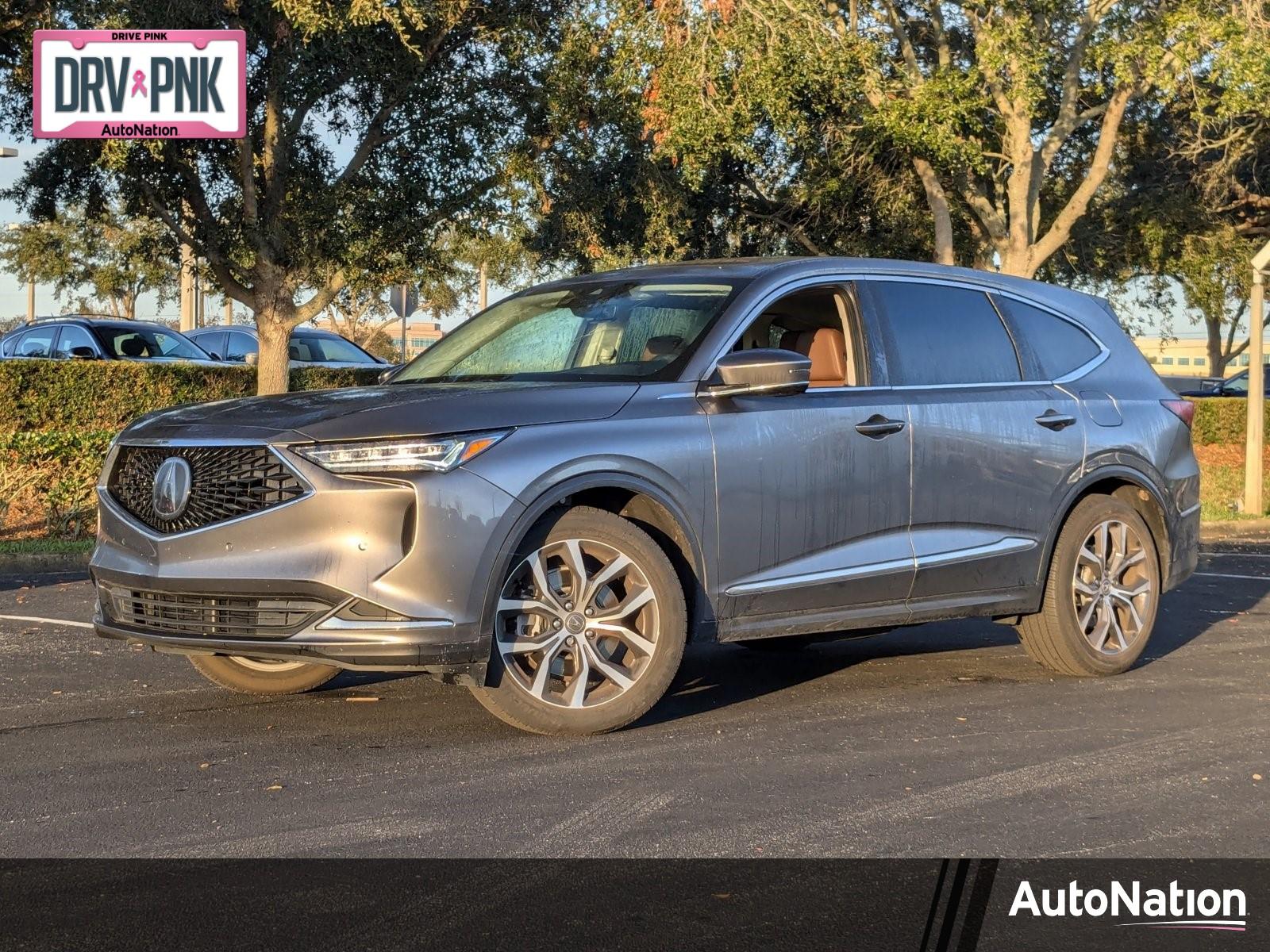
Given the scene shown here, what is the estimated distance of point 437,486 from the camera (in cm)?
589

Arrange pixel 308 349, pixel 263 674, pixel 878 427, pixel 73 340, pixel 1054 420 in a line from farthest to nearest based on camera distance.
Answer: pixel 308 349, pixel 73 340, pixel 1054 420, pixel 263 674, pixel 878 427

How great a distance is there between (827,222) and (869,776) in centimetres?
2363

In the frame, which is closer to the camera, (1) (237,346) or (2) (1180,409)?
(2) (1180,409)

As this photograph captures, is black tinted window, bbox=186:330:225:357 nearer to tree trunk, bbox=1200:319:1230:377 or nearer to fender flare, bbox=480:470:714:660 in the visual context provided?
fender flare, bbox=480:470:714:660

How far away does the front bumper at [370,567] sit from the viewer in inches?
231

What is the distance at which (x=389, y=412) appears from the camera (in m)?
6.04

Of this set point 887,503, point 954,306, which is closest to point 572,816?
point 887,503

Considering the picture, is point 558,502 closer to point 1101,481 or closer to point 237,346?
point 1101,481

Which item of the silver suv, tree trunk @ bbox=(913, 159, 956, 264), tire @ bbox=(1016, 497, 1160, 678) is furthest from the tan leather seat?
tree trunk @ bbox=(913, 159, 956, 264)

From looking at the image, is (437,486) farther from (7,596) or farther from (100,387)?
(100,387)

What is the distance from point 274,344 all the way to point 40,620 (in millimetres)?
13851

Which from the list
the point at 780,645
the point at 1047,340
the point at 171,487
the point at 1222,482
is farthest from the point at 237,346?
the point at 171,487

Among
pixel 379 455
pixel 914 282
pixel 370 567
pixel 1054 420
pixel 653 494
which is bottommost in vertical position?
pixel 370 567

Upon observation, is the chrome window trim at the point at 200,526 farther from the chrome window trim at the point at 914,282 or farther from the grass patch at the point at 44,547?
the grass patch at the point at 44,547
